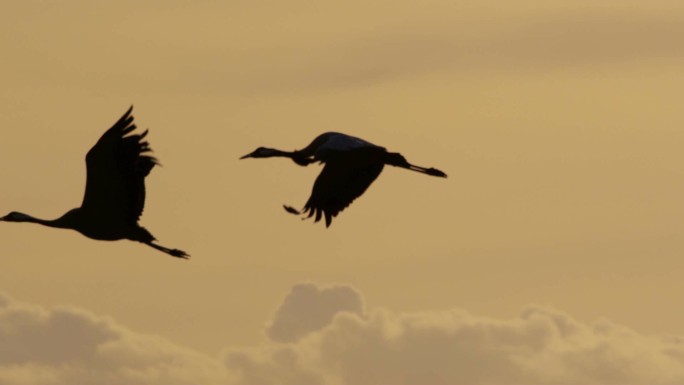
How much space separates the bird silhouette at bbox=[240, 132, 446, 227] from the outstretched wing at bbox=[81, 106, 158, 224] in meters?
4.15

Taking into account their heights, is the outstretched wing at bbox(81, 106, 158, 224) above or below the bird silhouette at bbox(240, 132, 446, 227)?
below

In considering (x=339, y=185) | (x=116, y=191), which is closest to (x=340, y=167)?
(x=339, y=185)

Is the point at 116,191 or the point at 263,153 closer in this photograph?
the point at 116,191

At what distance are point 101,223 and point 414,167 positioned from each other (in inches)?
349

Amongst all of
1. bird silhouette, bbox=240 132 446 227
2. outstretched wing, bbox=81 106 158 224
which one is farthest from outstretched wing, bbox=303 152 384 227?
outstretched wing, bbox=81 106 158 224

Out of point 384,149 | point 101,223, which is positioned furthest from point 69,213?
point 384,149

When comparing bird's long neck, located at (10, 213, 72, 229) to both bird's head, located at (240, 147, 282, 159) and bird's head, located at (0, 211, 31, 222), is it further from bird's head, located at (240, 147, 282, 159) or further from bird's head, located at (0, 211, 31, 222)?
bird's head, located at (240, 147, 282, 159)

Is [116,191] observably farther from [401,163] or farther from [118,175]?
[401,163]

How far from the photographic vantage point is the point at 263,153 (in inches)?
4872

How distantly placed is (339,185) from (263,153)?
4.04 meters

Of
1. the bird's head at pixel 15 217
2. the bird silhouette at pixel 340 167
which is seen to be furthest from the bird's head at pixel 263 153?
the bird's head at pixel 15 217

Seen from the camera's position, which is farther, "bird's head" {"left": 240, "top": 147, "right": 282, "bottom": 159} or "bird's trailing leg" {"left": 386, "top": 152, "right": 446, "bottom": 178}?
"bird's head" {"left": 240, "top": 147, "right": 282, "bottom": 159}

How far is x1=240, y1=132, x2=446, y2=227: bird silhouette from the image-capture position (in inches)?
4631

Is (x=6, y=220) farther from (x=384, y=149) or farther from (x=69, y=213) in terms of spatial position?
(x=384, y=149)
